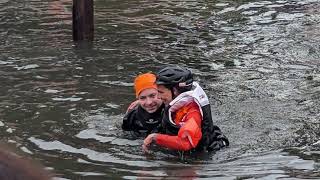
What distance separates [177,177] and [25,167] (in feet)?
14.8

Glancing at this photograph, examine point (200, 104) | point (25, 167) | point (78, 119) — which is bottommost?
point (78, 119)

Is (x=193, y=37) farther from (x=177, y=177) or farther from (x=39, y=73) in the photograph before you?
(x=177, y=177)

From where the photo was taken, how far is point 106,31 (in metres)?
14.5

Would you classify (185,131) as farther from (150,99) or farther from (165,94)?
(150,99)

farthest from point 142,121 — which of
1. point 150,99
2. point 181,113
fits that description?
point 181,113

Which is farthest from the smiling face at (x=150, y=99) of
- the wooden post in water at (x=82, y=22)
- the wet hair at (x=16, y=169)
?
the wooden post in water at (x=82, y=22)

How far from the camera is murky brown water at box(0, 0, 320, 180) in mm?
6051

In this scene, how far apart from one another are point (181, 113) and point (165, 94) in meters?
0.29

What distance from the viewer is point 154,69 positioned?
1058cm

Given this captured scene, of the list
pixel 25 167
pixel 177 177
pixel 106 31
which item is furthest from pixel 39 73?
pixel 25 167

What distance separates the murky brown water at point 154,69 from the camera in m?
6.05

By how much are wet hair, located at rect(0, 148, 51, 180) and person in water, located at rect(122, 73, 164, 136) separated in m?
5.18

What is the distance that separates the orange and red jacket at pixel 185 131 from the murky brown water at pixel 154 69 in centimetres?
22

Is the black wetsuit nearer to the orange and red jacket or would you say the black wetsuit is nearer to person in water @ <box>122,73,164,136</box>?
person in water @ <box>122,73,164,136</box>
